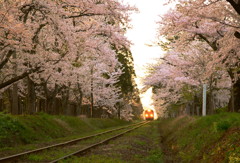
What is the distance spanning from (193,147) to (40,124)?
37.4ft

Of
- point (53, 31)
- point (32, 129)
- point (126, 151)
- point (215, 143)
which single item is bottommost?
point (126, 151)

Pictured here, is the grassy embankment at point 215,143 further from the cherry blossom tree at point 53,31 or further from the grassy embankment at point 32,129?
the cherry blossom tree at point 53,31

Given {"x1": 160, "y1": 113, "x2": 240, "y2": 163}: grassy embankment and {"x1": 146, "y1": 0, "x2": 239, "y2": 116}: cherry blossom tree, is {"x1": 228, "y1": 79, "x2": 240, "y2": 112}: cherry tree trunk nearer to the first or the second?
{"x1": 146, "y1": 0, "x2": 239, "y2": 116}: cherry blossom tree

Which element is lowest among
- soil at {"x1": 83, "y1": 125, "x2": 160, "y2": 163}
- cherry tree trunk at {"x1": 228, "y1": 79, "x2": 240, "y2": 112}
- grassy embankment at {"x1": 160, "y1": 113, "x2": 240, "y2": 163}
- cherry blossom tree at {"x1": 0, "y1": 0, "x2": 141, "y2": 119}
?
soil at {"x1": 83, "y1": 125, "x2": 160, "y2": 163}

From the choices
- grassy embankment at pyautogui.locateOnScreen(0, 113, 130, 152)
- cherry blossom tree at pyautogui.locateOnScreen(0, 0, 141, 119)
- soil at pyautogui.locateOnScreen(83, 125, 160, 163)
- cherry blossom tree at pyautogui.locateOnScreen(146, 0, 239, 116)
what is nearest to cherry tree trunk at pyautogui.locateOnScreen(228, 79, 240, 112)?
cherry blossom tree at pyautogui.locateOnScreen(146, 0, 239, 116)

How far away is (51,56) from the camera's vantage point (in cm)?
1678

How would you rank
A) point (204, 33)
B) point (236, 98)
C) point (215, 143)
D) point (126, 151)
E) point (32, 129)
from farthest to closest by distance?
point (236, 98)
point (32, 129)
point (204, 33)
point (126, 151)
point (215, 143)

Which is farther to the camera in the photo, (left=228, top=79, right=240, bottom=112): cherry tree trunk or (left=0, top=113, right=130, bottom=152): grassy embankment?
(left=228, top=79, right=240, bottom=112): cherry tree trunk

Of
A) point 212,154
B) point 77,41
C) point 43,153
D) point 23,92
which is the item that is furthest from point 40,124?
point 23,92

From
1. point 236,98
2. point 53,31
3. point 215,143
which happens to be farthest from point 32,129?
point 236,98

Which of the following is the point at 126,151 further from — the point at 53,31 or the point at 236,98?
the point at 236,98

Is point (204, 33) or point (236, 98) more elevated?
point (204, 33)

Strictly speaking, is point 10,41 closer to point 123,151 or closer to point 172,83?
point 123,151

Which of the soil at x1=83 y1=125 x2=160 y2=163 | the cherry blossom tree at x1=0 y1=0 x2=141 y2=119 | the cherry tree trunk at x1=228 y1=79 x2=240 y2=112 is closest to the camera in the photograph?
the soil at x1=83 y1=125 x2=160 y2=163
